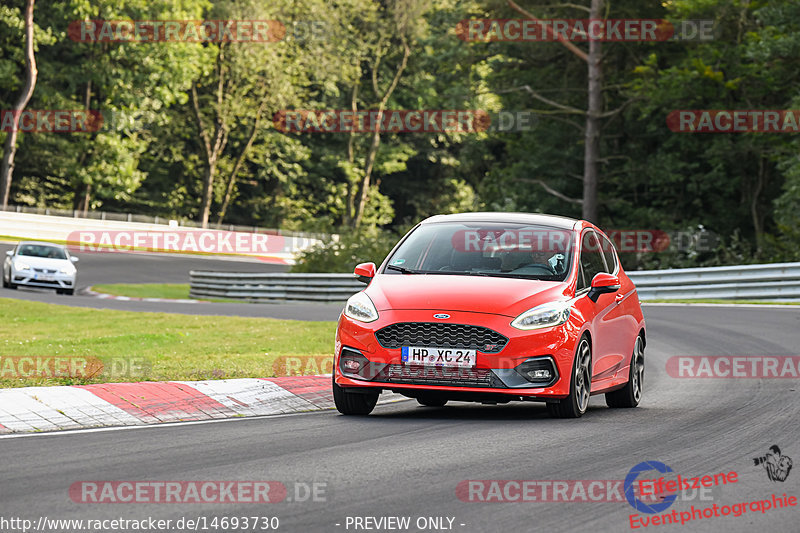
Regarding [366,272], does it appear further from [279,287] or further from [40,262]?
[40,262]

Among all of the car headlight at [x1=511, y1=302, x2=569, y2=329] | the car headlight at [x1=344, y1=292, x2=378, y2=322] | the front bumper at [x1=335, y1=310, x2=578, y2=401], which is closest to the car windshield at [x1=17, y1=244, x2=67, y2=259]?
the car headlight at [x1=344, y1=292, x2=378, y2=322]

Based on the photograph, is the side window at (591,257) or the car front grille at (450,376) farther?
the side window at (591,257)

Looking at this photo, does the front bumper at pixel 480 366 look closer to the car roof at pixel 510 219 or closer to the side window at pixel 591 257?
the side window at pixel 591 257

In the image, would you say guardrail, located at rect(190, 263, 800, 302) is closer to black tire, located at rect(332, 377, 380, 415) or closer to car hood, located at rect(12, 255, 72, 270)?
car hood, located at rect(12, 255, 72, 270)

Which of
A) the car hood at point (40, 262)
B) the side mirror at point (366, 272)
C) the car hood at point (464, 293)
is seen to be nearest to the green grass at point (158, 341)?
the side mirror at point (366, 272)

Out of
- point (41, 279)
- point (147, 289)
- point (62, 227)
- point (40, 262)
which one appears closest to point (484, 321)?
point (41, 279)

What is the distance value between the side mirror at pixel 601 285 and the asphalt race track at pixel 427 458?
107cm

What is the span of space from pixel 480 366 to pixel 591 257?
7.86 ft

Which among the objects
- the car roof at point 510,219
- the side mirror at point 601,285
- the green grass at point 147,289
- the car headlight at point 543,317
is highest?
the car roof at point 510,219

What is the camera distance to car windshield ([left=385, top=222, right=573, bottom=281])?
10469 mm

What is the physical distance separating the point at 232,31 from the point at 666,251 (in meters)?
41.9

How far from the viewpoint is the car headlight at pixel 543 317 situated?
9539 millimetres

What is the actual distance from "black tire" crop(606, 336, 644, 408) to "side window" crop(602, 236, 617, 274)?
75 centimetres

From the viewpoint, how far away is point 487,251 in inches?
419
